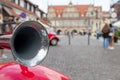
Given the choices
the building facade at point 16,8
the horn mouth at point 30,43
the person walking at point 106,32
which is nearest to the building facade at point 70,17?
the building facade at point 16,8

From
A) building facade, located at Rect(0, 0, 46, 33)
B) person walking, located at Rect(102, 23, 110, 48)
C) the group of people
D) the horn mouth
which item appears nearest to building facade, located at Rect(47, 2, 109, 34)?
building facade, located at Rect(0, 0, 46, 33)

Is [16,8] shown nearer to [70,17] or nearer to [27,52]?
[27,52]

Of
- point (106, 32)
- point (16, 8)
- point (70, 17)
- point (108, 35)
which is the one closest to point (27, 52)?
point (106, 32)

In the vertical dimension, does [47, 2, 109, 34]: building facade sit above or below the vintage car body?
above

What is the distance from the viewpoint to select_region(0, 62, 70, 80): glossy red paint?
2611mm

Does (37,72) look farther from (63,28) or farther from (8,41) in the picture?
(63,28)

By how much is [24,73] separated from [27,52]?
177 millimetres

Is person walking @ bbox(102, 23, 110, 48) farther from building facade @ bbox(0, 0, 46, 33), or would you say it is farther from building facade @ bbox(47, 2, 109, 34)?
building facade @ bbox(47, 2, 109, 34)

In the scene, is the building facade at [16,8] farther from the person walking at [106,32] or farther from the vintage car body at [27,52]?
the vintage car body at [27,52]

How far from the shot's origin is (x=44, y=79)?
2.67 metres

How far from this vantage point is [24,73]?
265cm

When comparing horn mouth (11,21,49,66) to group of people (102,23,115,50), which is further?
group of people (102,23,115,50)

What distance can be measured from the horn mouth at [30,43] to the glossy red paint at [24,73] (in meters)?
0.08

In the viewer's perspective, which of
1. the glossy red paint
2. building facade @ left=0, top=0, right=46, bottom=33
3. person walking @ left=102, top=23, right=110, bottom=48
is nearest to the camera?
the glossy red paint
